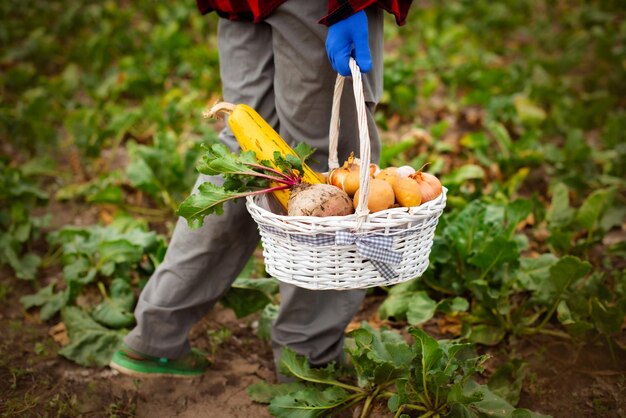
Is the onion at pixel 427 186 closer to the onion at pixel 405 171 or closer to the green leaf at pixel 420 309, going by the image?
the onion at pixel 405 171

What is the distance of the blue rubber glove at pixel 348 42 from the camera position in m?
1.98

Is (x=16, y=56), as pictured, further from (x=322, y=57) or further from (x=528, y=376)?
(x=528, y=376)

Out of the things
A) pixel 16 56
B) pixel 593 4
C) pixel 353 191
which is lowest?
pixel 593 4

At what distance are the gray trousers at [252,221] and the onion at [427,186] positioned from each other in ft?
1.16

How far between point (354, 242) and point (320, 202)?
0.16m

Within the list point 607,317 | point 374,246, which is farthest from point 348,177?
point 607,317

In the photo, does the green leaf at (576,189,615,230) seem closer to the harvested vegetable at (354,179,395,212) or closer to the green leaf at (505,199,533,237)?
the green leaf at (505,199,533,237)

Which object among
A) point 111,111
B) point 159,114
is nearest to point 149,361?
point 159,114

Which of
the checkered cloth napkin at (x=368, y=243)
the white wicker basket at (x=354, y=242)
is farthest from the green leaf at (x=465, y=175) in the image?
the checkered cloth napkin at (x=368, y=243)

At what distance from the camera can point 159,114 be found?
15.7 ft

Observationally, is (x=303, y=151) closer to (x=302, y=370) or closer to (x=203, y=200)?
(x=203, y=200)

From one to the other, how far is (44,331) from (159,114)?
82.8 inches

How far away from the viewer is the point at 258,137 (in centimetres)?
220

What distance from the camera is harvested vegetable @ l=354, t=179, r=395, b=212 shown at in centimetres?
195
